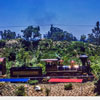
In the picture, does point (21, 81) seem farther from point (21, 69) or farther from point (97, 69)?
point (97, 69)

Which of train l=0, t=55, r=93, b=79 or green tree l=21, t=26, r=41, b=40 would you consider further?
green tree l=21, t=26, r=41, b=40

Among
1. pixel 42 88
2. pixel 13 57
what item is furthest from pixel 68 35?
pixel 42 88

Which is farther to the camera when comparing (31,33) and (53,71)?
(31,33)

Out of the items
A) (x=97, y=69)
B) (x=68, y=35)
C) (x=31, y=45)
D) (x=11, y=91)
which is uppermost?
(x=68, y=35)

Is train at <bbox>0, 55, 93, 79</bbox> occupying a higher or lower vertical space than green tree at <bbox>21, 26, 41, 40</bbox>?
lower

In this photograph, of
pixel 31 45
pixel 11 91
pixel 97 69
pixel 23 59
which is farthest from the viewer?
pixel 31 45

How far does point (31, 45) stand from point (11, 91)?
24.2 m

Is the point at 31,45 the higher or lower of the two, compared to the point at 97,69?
higher

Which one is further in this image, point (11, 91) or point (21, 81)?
point (21, 81)

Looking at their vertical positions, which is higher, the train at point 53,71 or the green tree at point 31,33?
the green tree at point 31,33

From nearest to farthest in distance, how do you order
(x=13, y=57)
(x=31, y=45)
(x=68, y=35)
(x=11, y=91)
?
1. (x=11, y=91)
2. (x=13, y=57)
3. (x=31, y=45)
4. (x=68, y=35)

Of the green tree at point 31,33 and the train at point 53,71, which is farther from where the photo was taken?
the green tree at point 31,33

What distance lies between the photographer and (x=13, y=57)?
805 inches

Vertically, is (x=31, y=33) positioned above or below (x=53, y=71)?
above
